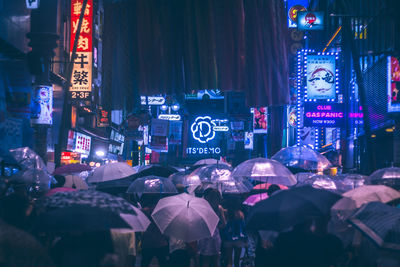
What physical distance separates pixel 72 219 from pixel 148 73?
153 inches

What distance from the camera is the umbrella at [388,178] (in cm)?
1048

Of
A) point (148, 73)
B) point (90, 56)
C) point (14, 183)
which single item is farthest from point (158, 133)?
point (148, 73)

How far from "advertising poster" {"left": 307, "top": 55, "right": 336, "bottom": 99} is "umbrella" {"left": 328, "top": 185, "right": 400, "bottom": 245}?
55.6 ft

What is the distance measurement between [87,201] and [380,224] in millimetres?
3111

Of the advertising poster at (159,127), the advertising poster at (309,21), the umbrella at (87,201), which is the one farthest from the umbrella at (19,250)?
the advertising poster at (159,127)

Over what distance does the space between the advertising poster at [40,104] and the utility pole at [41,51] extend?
0.42ft

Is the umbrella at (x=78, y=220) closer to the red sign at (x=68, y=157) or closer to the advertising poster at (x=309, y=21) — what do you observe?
the red sign at (x=68, y=157)

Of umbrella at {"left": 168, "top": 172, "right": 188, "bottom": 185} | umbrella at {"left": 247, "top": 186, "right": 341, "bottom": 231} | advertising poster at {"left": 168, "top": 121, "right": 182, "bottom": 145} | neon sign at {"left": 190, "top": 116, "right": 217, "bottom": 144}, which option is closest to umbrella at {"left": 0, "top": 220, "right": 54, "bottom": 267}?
umbrella at {"left": 247, "top": 186, "right": 341, "bottom": 231}

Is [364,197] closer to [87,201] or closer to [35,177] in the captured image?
[87,201]

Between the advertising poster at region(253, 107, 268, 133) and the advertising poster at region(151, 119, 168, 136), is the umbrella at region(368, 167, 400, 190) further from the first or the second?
the advertising poster at region(151, 119, 168, 136)

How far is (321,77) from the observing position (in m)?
24.5

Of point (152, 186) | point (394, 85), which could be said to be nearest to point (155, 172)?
point (152, 186)

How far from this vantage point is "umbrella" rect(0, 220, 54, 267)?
11.0ft

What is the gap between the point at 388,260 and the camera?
5211 millimetres
